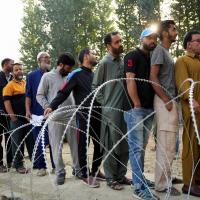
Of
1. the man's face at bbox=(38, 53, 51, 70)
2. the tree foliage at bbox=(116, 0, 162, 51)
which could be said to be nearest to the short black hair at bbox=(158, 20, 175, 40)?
the man's face at bbox=(38, 53, 51, 70)

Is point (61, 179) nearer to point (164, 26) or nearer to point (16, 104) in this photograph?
point (16, 104)

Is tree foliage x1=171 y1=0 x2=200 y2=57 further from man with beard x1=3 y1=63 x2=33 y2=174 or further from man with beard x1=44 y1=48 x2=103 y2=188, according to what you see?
man with beard x1=44 y1=48 x2=103 y2=188

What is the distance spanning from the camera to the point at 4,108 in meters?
7.09

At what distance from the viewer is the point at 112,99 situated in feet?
Answer: 16.3

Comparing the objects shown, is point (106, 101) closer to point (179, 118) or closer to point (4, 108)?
point (179, 118)

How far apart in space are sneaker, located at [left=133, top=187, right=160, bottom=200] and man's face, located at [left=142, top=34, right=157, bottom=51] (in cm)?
155

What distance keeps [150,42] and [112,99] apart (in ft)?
2.74

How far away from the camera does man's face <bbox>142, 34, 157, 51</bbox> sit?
460cm

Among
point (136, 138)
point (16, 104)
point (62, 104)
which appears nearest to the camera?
point (136, 138)

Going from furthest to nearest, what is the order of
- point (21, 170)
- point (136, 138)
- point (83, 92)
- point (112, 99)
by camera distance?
point (21, 170) → point (83, 92) → point (112, 99) → point (136, 138)

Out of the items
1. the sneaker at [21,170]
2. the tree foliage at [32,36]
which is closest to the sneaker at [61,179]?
the sneaker at [21,170]

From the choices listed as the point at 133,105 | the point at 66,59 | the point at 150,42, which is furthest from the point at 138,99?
the point at 66,59

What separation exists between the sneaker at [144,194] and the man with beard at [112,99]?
1.40 feet

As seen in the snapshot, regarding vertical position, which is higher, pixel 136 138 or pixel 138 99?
pixel 138 99
